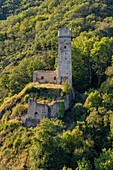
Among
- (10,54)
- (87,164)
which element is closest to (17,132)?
(87,164)

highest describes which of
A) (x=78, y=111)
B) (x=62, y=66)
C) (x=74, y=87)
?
(x=62, y=66)

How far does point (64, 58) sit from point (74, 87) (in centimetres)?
671

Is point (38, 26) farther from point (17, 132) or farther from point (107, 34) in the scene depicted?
point (17, 132)

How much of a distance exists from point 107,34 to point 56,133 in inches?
1375

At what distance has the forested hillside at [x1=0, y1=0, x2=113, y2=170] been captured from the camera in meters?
24.1

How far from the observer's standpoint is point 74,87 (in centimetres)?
3847

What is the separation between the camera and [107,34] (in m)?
52.8

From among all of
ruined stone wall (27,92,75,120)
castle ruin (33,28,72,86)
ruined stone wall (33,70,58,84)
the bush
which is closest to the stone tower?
castle ruin (33,28,72,86)

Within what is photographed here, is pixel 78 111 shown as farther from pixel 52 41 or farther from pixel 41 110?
pixel 52 41

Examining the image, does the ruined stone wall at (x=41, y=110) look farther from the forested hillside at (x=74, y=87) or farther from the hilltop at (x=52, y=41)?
the hilltop at (x=52, y=41)

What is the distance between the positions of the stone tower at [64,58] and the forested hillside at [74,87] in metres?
4.07

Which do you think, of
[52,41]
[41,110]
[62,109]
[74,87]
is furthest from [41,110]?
[52,41]

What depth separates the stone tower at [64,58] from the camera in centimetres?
3378

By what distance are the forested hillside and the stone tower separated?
4.07 m
